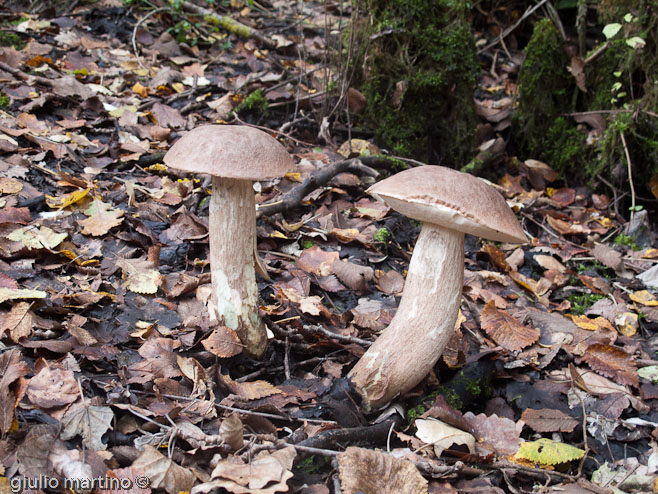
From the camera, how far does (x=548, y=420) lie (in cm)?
267

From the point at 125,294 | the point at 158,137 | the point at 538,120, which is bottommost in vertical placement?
the point at 125,294

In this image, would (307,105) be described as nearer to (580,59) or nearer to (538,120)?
(538,120)

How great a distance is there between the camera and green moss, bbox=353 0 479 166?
4.84 meters

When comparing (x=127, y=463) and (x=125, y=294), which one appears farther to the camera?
(x=125, y=294)

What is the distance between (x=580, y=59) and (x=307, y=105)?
306cm

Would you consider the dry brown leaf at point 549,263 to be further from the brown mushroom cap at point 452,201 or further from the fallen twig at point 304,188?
the brown mushroom cap at point 452,201

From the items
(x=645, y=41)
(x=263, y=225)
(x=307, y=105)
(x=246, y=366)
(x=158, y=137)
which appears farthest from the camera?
(x=307, y=105)

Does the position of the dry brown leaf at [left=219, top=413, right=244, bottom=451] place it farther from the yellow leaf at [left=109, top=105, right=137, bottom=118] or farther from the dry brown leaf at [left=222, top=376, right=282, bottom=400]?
the yellow leaf at [left=109, top=105, right=137, bottom=118]

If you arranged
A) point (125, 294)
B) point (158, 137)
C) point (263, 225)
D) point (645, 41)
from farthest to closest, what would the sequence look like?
point (645, 41), point (158, 137), point (263, 225), point (125, 294)

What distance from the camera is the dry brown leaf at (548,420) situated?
2.62m

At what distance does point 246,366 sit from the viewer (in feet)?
9.08

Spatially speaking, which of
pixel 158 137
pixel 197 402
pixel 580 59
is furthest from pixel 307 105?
pixel 197 402

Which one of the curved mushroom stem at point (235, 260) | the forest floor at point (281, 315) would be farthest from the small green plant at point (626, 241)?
the curved mushroom stem at point (235, 260)

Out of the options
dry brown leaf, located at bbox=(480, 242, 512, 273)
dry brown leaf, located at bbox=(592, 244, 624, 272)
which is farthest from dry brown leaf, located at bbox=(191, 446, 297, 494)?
dry brown leaf, located at bbox=(592, 244, 624, 272)
